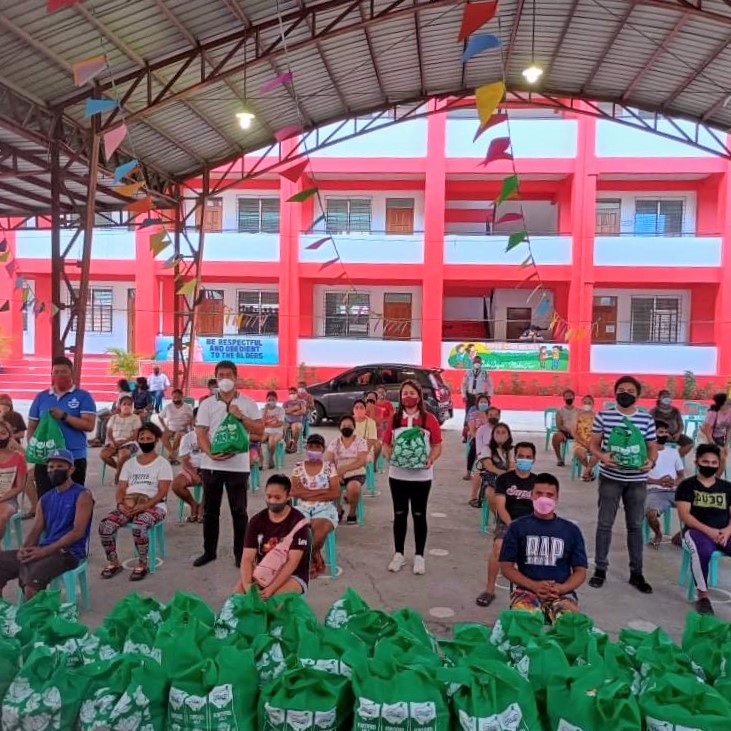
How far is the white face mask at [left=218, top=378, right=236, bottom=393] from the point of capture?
4.82 meters

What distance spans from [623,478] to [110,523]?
3.73m

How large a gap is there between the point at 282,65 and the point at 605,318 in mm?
12804

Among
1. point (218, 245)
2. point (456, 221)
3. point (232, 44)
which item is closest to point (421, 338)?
point (456, 221)

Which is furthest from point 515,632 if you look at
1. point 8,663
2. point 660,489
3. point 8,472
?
point 660,489

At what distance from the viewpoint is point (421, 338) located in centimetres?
1811

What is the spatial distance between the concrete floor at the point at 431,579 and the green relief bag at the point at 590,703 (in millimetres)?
2359

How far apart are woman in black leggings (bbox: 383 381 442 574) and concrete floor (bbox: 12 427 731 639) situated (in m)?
0.31

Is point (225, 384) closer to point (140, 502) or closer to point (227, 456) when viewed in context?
point (227, 456)

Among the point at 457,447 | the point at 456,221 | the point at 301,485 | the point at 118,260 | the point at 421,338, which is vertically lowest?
the point at 457,447

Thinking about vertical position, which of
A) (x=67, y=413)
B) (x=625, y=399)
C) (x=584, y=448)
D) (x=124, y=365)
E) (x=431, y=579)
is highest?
(x=625, y=399)

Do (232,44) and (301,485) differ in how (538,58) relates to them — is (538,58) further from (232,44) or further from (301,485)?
(301,485)

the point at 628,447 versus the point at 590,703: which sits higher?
the point at 628,447

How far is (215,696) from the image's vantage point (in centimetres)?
168

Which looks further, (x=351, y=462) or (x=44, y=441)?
(x=351, y=462)
